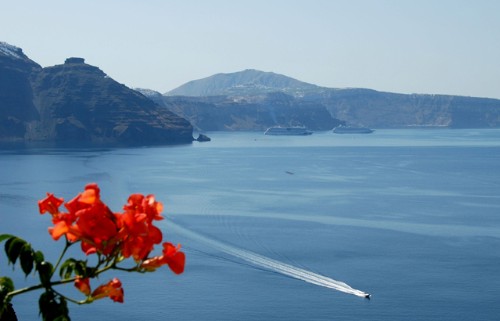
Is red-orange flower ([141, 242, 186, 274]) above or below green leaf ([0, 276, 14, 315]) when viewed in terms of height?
above

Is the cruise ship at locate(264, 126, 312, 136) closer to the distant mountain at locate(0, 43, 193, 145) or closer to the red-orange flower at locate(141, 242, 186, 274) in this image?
the distant mountain at locate(0, 43, 193, 145)

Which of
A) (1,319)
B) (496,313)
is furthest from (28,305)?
(1,319)

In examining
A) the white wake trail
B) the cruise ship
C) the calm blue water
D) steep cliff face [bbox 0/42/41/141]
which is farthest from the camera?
the cruise ship

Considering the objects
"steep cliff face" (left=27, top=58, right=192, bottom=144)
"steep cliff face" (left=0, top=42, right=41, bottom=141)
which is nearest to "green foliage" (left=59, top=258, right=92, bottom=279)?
"steep cliff face" (left=27, top=58, right=192, bottom=144)

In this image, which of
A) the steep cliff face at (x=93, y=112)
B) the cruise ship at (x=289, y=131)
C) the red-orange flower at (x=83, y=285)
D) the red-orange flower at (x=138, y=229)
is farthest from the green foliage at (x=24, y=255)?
the cruise ship at (x=289, y=131)

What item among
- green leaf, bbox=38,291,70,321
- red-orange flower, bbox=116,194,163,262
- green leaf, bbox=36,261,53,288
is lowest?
green leaf, bbox=38,291,70,321

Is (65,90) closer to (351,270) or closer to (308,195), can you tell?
(308,195)

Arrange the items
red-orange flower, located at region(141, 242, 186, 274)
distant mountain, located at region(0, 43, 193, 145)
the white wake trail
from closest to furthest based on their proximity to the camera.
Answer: red-orange flower, located at region(141, 242, 186, 274), the white wake trail, distant mountain, located at region(0, 43, 193, 145)
